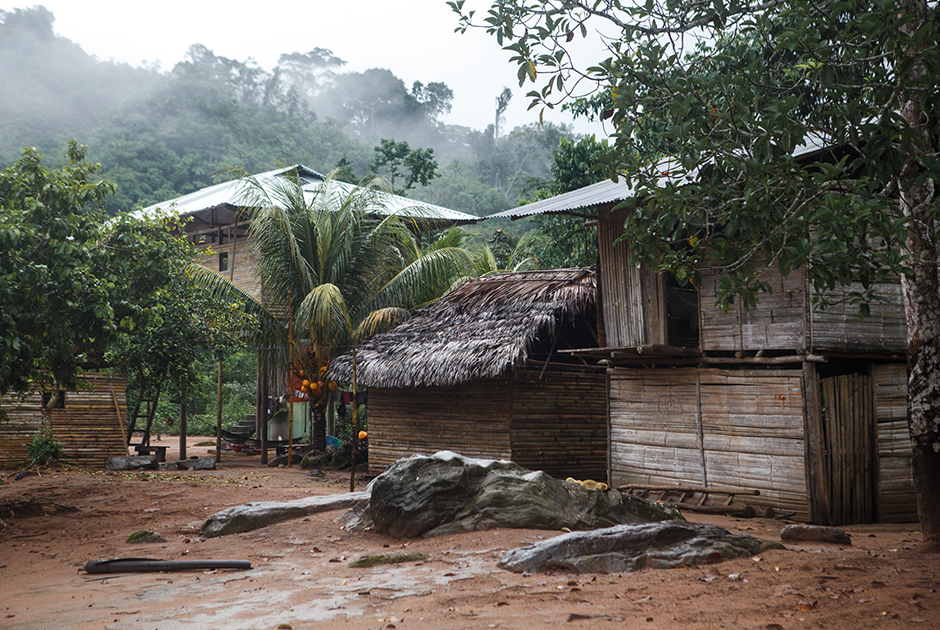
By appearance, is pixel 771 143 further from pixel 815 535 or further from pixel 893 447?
pixel 893 447

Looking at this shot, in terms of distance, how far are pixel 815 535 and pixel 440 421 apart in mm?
7371

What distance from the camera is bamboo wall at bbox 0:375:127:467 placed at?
1292 cm

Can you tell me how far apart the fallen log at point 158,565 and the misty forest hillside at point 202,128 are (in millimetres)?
19202

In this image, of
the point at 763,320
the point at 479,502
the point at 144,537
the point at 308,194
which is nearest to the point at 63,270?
the point at 144,537

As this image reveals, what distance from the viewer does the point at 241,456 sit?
18422mm

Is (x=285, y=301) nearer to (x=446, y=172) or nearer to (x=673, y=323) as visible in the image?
(x=673, y=323)

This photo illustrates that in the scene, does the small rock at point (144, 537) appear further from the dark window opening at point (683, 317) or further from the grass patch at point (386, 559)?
the dark window opening at point (683, 317)

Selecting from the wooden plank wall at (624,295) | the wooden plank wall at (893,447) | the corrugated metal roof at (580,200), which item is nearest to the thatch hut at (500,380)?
the wooden plank wall at (624,295)

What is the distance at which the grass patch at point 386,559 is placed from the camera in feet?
20.8

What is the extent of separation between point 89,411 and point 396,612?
36.4 ft

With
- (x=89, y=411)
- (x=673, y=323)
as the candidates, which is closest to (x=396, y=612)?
(x=673, y=323)

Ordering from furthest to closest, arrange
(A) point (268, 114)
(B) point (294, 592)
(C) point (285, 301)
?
(A) point (268, 114), (C) point (285, 301), (B) point (294, 592)

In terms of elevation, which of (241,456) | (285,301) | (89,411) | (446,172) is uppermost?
(446,172)

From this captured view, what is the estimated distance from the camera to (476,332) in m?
12.9
